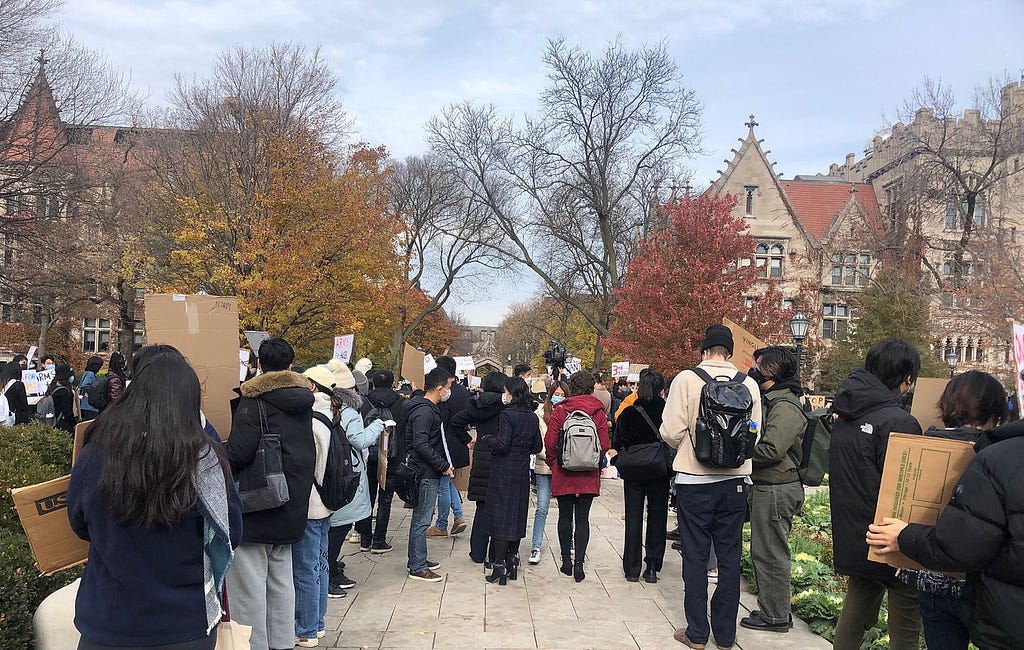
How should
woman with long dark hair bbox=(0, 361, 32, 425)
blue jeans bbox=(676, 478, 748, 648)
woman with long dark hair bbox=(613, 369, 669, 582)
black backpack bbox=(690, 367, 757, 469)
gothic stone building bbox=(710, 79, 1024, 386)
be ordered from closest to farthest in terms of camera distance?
black backpack bbox=(690, 367, 757, 469), blue jeans bbox=(676, 478, 748, 648), woman with long dark hair bbox=(613, 369, 669, 582), woman with long dark hair bbox=(0, 361, 32, 425), gothic stone building bbox=(710, 79, 1024, 386)

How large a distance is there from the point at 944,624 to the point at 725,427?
82.6 inches

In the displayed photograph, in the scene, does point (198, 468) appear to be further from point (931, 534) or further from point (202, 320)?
point (931, 534)

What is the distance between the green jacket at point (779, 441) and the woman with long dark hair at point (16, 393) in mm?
11901

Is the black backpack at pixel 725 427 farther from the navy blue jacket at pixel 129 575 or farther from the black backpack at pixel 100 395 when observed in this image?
the black backpack at pixel 100 395

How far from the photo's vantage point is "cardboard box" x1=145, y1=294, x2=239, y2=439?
4.30 m

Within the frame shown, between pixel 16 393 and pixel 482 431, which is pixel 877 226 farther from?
pixel 16 393

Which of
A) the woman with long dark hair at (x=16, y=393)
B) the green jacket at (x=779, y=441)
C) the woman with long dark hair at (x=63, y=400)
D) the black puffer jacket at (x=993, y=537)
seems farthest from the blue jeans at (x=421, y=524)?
the woman with long dark hair at (x=16, y=393)

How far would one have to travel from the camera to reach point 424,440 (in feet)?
23.2

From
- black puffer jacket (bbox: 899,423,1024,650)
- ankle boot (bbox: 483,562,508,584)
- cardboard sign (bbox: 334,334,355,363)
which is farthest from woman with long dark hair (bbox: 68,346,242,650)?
cardboard sign (bbox: 334,334,355,363)

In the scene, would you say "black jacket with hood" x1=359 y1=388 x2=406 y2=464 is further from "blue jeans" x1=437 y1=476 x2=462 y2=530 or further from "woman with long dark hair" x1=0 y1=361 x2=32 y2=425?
"woman with long dark hair" x1=0 y1=361 x2=32 y2=425

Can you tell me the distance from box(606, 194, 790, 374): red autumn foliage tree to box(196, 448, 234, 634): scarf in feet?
71.5

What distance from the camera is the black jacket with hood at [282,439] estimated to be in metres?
4.35

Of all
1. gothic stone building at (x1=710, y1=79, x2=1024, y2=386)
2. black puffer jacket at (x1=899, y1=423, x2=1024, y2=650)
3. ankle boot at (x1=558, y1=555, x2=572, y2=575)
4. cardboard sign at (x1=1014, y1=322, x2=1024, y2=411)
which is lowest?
ankle boot at (x1=558, y1=555, x2=572, y2=575)

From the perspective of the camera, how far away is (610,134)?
108ft
